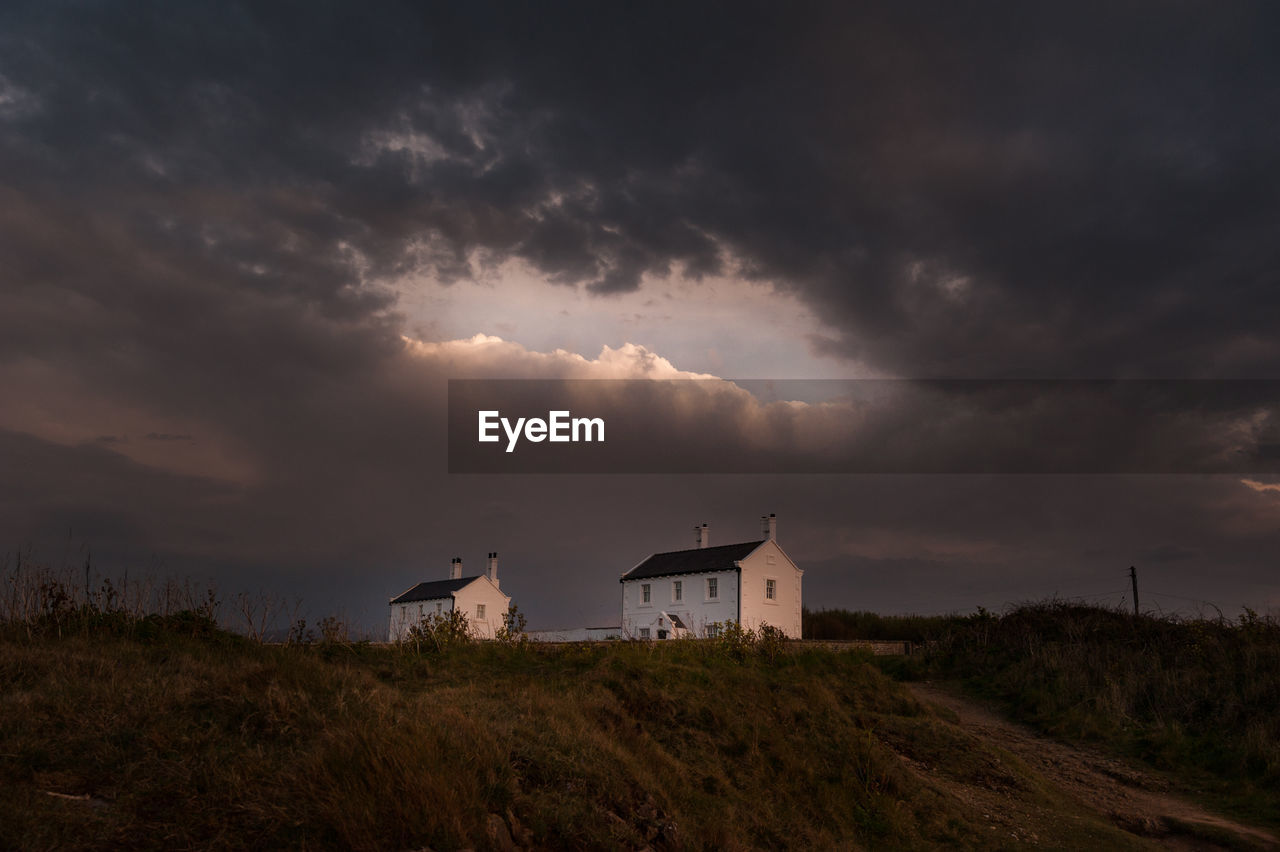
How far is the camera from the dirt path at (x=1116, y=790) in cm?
1222

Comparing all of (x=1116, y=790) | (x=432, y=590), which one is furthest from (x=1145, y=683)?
(x=432, y=590)

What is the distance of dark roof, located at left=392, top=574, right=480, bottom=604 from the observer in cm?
4821

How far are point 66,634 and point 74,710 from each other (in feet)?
16.4

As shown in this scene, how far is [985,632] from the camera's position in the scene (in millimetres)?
26266

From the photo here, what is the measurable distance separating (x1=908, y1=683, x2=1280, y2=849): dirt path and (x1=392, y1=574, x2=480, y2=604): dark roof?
3386 cm

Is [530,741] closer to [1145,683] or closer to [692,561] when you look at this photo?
[1145,683]

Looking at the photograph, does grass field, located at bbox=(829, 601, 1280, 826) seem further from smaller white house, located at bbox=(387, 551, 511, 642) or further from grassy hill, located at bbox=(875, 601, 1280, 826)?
smaller white house, located at bbox=(387, 551, 511, 642)

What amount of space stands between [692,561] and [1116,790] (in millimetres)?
30306

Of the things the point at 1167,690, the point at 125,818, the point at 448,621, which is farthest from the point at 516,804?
the point at 1167,690

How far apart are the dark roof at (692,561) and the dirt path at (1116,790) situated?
72.6 ft

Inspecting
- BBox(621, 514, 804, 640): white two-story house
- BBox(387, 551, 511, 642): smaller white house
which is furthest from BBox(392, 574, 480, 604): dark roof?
BBox(621, 514, 804, 640): white two-story house

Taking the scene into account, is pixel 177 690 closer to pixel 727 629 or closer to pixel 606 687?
pixel 606 687

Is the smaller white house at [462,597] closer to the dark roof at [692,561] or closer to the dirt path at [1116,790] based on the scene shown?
the dark roof at [692,561]

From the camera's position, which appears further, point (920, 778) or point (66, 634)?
point (920, 778)
